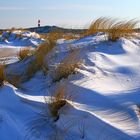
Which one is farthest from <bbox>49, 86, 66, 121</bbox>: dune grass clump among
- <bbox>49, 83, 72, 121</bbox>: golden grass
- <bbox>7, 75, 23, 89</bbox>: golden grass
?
<bbox>7, 75, 23, 89</bbox>: golden grass

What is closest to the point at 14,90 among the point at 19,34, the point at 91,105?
the point at 91,105

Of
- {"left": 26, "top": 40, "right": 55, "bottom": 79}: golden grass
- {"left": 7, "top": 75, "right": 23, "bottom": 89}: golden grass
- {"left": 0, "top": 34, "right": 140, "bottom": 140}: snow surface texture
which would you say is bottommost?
{"left": 7, "top": 75, "right": 23, "bottom": 89}: golden grass

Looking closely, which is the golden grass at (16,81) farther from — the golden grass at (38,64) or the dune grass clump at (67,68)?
the dune grass clump at (67,68)

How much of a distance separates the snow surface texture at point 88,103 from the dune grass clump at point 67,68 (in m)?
0.10

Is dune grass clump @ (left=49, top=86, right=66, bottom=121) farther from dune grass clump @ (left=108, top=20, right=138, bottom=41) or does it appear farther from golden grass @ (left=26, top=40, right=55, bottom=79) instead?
dune grass clump @ (left=108, top=20, right=138, bottom=41)

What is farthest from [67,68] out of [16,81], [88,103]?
[88,103]

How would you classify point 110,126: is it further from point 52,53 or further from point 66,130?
point 52,53

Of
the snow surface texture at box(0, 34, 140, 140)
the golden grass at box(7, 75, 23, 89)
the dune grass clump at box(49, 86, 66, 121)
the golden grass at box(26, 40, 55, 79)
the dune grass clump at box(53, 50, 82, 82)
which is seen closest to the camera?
the snow surface texture at box(0, 34, 140, 140)

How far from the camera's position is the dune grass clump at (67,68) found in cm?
629

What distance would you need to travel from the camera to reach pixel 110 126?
4.28 m

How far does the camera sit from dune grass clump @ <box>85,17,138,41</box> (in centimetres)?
825

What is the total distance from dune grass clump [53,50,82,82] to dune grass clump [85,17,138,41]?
5.37 feet

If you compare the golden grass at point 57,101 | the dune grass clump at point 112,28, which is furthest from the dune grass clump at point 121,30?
the golden grass at point 57,101

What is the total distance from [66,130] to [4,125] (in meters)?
1.20
